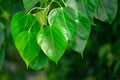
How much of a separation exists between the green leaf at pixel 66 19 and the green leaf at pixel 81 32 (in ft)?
0.13

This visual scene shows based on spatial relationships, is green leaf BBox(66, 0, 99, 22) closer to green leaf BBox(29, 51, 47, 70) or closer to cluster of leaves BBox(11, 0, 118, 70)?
cluster of leaves BBox(11, 0, 118, 70)

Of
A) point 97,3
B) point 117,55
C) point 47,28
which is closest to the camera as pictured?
Result: point 47,28

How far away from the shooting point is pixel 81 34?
53.6 inches

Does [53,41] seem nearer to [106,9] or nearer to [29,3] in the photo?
[29,3]

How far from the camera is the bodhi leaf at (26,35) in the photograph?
1.32 metres

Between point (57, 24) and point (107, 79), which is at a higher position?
point (57, 24)

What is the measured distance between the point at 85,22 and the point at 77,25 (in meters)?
0.05

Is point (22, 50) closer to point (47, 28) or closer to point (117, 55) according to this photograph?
point (47, 28)

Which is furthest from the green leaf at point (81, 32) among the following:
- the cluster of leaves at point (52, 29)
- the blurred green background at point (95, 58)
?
the blurred green background at point (95, 58)

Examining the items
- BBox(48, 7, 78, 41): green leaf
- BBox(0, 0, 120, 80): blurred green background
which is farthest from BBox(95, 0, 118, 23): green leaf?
BBox(0, 0, 120, 80): blurred green background

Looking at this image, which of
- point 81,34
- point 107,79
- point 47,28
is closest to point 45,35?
point 47,28

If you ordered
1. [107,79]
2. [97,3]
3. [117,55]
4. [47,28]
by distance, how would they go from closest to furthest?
[47,28], [97,3], [117,55], [107,79]

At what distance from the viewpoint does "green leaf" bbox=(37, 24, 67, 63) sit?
1.27m

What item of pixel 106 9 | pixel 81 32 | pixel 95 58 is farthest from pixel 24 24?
pixel 95 58
